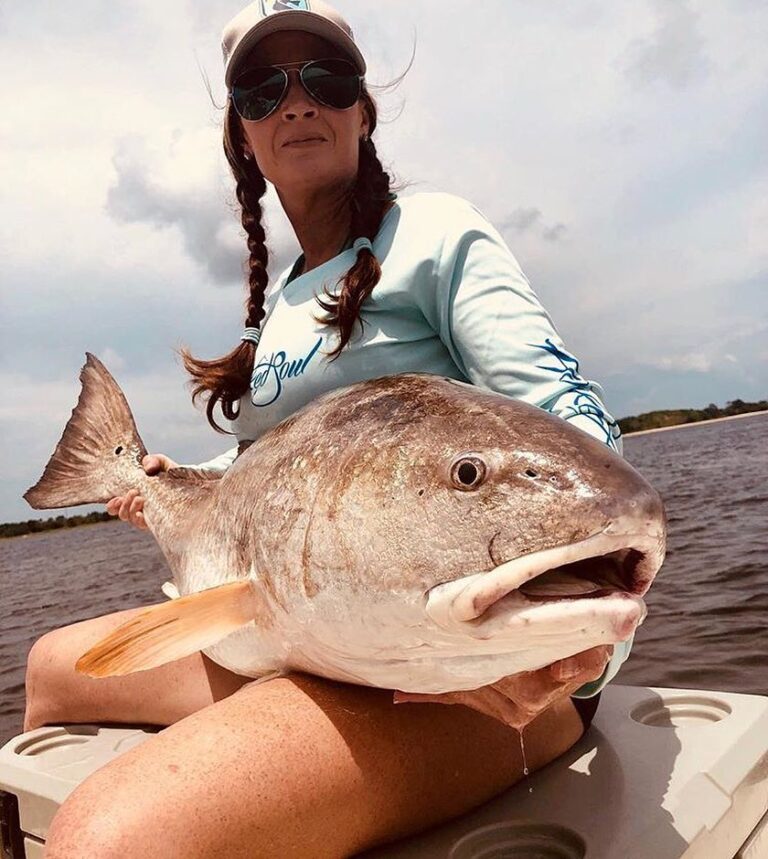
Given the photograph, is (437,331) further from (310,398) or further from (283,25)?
(283,25)

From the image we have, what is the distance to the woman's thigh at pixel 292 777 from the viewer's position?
1.56 m

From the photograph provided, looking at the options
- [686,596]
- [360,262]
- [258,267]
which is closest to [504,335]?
[360,262]

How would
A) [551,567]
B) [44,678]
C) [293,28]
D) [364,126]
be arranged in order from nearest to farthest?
[551,567] < [293,28] < [364,126] < [44,678]

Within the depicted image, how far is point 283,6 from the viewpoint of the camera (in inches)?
102

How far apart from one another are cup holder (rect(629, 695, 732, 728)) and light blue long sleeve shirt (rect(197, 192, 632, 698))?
576mm

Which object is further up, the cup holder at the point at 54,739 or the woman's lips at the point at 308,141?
the woman's lips at the point at 308,141

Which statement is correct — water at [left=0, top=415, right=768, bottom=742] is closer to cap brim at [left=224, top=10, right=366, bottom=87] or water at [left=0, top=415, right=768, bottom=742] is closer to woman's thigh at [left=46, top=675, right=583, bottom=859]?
woman's thigh at [left=46, top=675, right=583, bottom=859]

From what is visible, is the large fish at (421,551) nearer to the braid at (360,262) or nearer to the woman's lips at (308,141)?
the braid at (360,262)

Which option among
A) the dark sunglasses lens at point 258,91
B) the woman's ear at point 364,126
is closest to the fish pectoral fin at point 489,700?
the dark sunglasses lens at point 258,91

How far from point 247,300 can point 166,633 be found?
5.75 ft

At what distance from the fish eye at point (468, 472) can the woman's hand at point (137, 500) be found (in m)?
2.29

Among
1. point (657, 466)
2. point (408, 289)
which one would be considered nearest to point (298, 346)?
point (408, 289)

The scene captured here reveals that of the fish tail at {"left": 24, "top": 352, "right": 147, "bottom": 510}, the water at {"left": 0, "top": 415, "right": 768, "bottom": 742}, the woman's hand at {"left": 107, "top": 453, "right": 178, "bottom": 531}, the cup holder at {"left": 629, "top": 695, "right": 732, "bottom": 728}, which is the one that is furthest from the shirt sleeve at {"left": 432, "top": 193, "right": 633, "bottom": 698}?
the water at {"left": 0, "top": 415, "right": 768, "bottom": 742}

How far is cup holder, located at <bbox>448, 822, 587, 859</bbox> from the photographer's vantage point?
1827 millimetres
